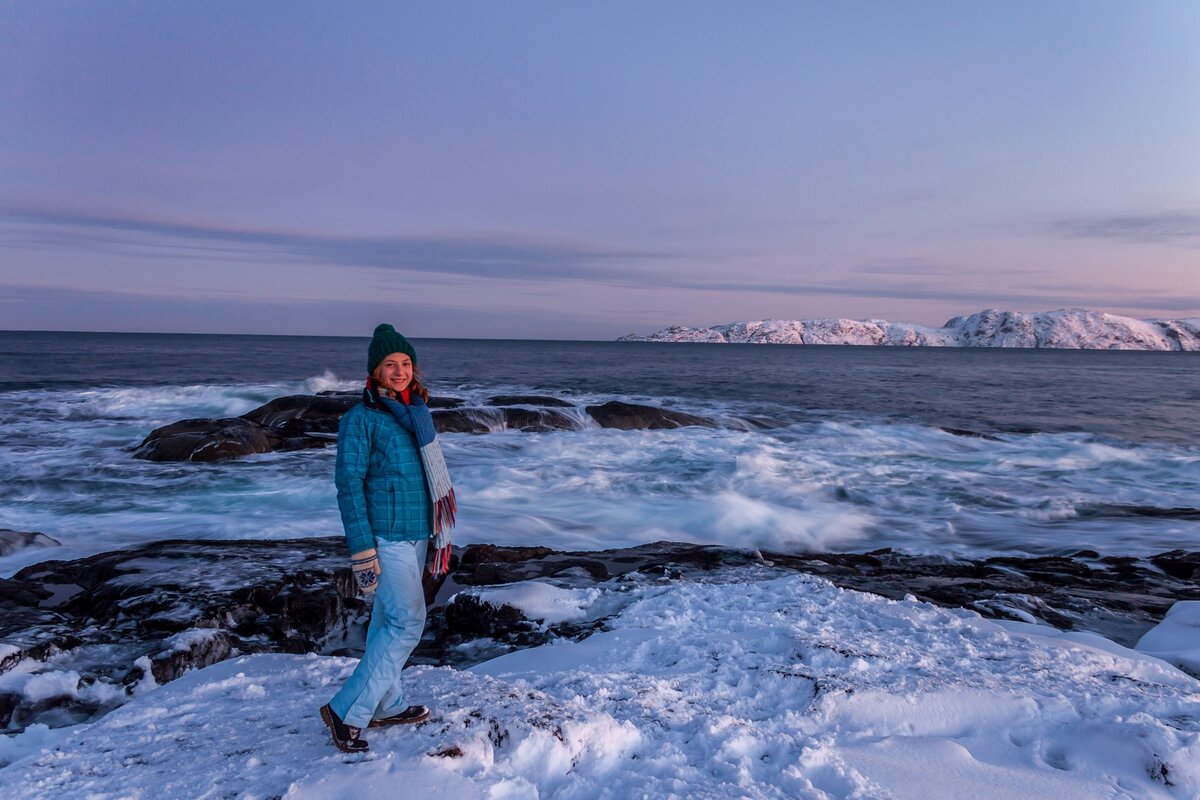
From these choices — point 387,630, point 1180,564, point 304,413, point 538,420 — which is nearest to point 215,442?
point 304,413

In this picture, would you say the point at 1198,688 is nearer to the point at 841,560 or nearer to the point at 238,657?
the point at 841,560

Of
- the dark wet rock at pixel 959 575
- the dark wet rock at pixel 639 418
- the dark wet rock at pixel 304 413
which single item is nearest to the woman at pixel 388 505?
the dark wet rock at pixel 959 575

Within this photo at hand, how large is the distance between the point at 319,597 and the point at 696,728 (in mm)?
4546

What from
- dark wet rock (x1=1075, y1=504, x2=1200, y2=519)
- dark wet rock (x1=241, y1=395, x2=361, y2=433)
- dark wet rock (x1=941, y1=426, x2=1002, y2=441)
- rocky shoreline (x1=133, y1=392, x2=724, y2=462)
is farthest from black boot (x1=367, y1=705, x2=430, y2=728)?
dark wet rock (x1=941, y1=426, x2=1002, y2=441)

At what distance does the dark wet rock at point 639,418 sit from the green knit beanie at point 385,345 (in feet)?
63.1

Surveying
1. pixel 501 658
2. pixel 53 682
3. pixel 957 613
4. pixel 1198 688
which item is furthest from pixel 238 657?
pixel 1198 688

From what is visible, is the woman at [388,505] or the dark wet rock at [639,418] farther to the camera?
the dark wet rock at [639,418]

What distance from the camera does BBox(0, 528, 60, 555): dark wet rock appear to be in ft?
31.0

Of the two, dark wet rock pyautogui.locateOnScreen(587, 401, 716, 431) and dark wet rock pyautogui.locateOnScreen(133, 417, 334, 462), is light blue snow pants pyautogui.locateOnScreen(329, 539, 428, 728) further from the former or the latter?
dark wet rock pyautogui.locateOnScreen(587, 401, 716, 431)

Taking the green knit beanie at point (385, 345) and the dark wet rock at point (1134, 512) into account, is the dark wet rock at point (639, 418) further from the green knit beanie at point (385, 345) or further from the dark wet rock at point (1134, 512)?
the green knit beanie at point (385, 345)

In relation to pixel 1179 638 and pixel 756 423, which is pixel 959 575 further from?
pixel 756 423

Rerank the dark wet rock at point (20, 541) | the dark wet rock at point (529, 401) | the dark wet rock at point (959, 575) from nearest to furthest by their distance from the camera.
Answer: the dark wet rock at point (959, 575) → the dark wet rock at point (20, 541) → the dark wet rock at point (529, 401)

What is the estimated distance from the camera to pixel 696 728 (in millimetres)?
4102

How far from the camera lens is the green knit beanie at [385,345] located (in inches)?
147
